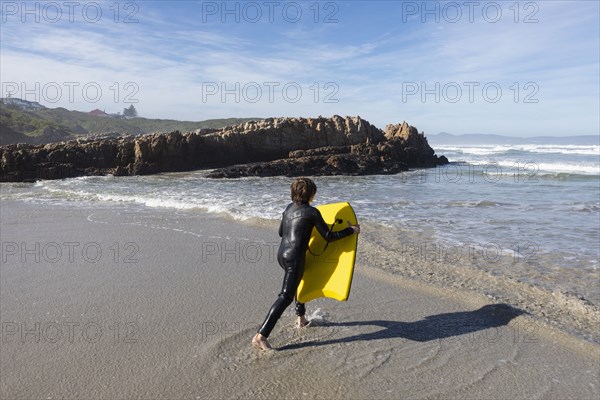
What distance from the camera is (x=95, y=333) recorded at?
4.50 meters

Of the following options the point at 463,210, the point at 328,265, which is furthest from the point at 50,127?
the point at 328,265

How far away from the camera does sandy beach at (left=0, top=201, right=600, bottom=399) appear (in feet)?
11.6

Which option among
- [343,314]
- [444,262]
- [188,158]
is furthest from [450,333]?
[188,158]

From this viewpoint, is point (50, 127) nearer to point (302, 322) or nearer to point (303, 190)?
point (302, 322)

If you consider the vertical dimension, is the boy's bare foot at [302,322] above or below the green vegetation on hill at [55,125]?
below

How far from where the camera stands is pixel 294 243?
170 inches

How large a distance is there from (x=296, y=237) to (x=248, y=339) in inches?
42.1

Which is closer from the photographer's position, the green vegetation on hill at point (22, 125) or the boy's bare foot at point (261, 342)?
the boy's bare foot at point (261, 342)

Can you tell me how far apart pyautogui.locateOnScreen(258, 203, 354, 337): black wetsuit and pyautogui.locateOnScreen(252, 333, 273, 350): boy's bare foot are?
1.4 inches

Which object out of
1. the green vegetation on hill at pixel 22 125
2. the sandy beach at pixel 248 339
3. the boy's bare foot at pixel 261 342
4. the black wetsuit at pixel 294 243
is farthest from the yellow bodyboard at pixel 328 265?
the green vegetation on hill at pixel 22 125

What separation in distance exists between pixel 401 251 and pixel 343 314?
2964 mm

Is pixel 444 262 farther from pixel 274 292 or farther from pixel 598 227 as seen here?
pixel 598 227

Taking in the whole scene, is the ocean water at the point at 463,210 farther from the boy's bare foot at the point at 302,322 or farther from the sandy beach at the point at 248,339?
the boy's bare foot at the point at 302,322

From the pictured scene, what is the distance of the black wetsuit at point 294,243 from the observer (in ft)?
13.9
